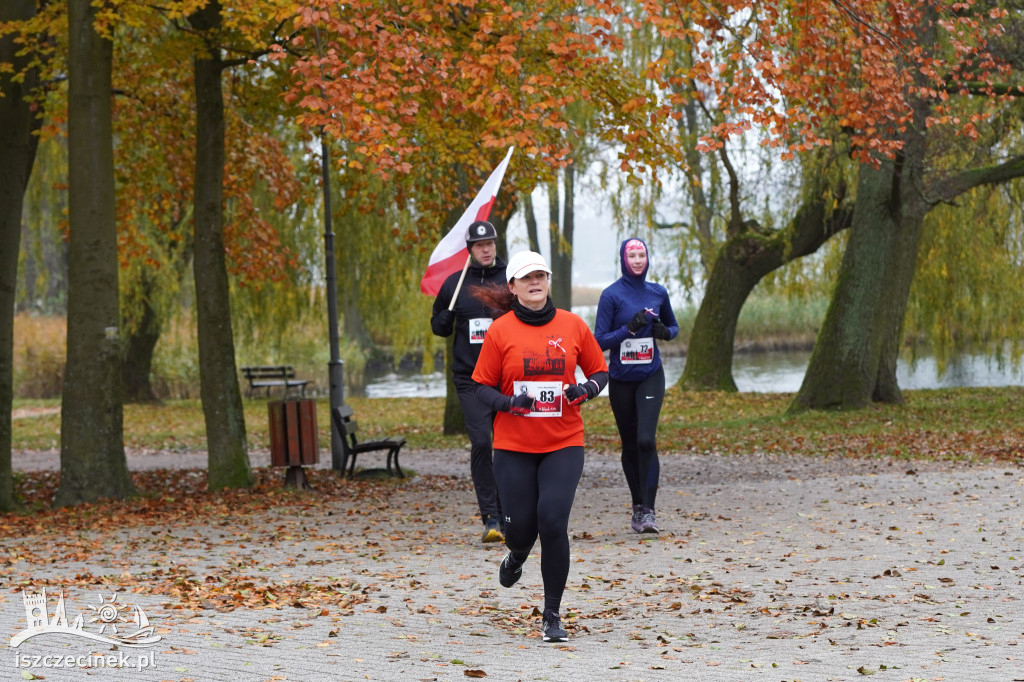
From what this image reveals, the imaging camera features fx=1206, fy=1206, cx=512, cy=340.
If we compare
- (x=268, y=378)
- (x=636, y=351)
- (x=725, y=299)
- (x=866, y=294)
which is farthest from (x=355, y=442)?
(x=268, y=378)

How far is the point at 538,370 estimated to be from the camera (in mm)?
6102

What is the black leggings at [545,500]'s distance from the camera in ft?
20.1

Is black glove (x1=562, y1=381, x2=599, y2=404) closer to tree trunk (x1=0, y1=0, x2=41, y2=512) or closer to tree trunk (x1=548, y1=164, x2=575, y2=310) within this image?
tree trunk (x1=0, y1=0, x2=41, y2=512)

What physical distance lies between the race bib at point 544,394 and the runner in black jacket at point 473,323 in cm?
257

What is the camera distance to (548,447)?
20.3 ft

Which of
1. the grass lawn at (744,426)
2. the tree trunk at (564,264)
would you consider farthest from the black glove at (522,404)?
the tree trunk at (564,264)

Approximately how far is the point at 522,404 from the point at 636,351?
123 inches

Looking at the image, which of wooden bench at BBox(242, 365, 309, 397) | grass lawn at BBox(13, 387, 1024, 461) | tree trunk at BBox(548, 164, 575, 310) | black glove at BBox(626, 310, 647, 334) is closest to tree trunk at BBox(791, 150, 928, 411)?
grass lawn at BBox(13, 387, 1024, 461)

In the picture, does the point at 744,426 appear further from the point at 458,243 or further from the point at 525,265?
the point at 525,265

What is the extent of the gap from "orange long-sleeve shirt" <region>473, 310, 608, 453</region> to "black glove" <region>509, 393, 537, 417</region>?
0.04m

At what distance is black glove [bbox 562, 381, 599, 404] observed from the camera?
19.7 ft

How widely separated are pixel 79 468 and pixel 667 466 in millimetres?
7191

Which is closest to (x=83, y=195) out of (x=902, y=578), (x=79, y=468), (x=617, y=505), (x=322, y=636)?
(x=79, y=468)

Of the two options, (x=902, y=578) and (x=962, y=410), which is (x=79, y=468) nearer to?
(x=902, y=578)
